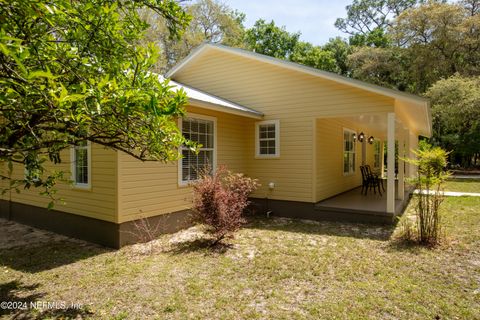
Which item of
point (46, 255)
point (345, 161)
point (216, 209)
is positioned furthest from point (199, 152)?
point (345, 161)

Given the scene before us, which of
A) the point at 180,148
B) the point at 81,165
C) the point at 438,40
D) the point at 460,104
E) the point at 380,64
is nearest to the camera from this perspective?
the point at 81,165

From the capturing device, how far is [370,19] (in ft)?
105

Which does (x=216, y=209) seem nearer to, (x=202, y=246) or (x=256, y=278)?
(x=202, y=246)

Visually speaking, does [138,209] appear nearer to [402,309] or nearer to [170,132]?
[170,132]

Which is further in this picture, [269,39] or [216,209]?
[269,39]

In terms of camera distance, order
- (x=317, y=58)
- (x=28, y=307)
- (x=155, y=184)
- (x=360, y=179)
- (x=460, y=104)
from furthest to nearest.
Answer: (x=317, y=58), (x=460, y=104), (x=360, y=179), (x=155, y=184), (x=28, y=307)

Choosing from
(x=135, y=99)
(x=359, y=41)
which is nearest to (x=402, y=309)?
(x=135, y=99)

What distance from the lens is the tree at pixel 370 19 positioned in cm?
2969

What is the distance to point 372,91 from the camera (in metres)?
7.02

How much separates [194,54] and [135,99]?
26.8ft

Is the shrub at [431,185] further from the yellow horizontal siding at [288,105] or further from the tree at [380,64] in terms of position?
the tree at [380,64]

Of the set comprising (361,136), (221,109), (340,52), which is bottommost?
(361,136)

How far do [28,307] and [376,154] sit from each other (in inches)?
699

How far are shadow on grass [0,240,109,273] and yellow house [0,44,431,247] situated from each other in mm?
346
